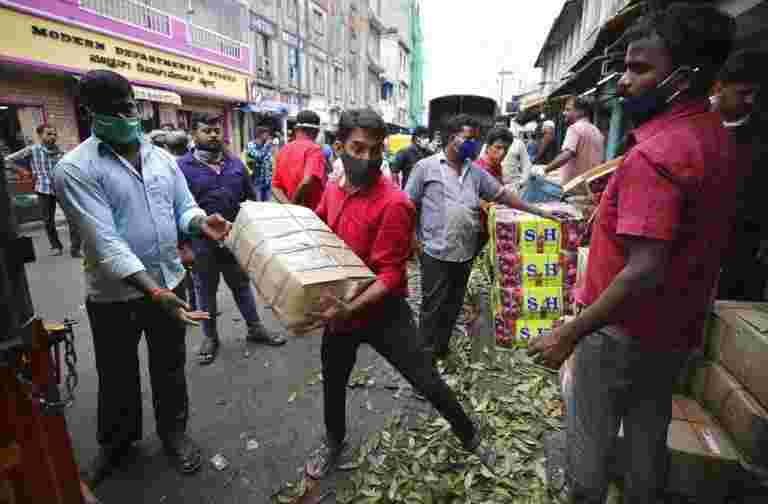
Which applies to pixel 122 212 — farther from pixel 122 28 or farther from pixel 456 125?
pixel 122 28

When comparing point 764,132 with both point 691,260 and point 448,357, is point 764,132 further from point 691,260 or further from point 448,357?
point 448,357

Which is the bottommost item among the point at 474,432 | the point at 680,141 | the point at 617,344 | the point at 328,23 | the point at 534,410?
the point at 534,410

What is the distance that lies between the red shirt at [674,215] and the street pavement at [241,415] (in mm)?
1959

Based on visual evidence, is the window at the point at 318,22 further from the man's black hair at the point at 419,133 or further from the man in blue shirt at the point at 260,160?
the man's black hair at the point at 419,133

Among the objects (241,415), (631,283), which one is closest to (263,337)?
(241,415)

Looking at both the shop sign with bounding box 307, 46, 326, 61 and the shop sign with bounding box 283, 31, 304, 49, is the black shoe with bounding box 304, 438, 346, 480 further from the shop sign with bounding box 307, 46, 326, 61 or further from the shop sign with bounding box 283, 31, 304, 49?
the shop sign with bounding box 307, 46, 326, 61

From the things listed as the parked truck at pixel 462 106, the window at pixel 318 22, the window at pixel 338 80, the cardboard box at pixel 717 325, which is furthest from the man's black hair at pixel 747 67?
the window at pixel 338 80

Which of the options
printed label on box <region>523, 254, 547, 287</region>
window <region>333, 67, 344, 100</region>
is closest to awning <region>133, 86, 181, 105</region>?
printed label on box <region>523, 254, 547, 287</region>

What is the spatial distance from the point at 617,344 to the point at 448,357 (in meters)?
2.46

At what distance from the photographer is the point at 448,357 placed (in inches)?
155

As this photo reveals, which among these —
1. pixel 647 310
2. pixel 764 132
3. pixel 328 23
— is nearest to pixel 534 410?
pixel 647 310

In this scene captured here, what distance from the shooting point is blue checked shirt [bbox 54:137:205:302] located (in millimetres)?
2100

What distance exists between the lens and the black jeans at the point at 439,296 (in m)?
3.54

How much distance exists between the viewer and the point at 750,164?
9.29 ft
